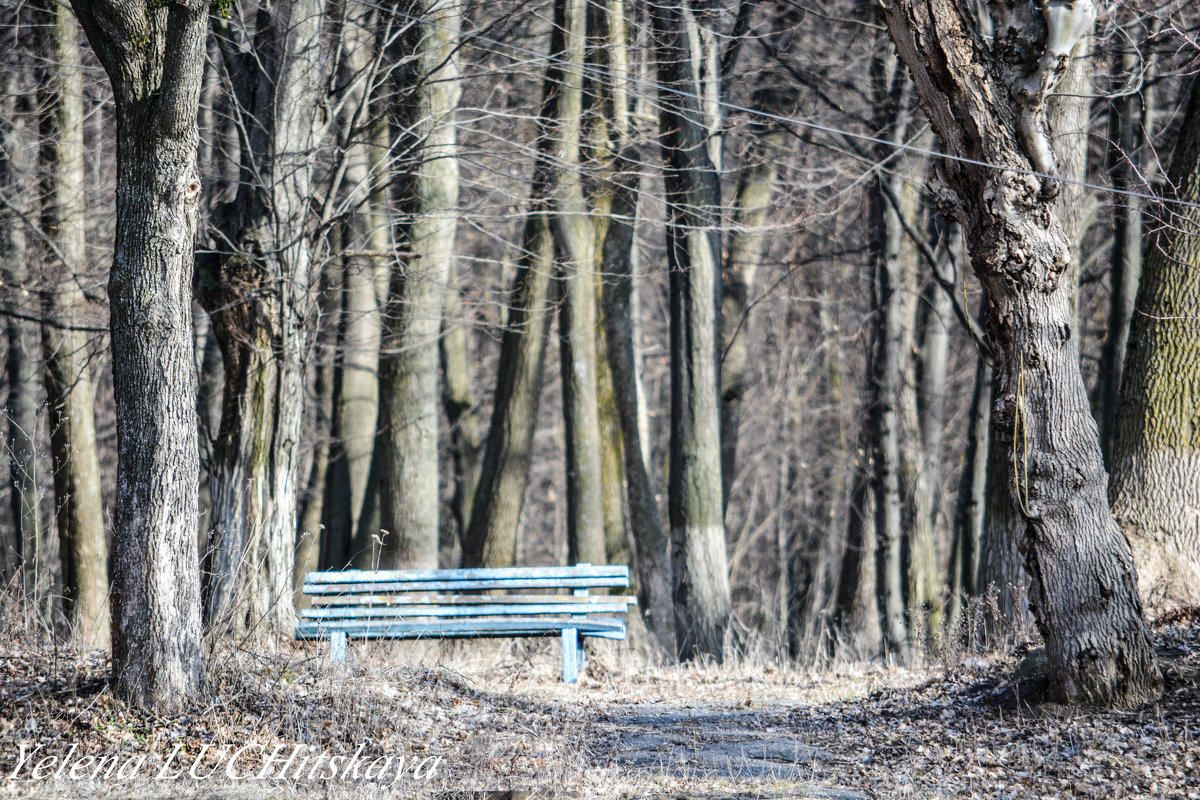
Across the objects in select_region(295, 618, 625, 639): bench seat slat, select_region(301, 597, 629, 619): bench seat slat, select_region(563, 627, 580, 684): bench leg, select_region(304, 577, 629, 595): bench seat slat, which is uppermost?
select_region(304, 577, 629, 595): bench seat slat

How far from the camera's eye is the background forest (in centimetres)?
794

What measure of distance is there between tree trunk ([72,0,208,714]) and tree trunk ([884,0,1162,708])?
168 inches

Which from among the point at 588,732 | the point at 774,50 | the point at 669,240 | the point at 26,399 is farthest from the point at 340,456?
the point at 588,732

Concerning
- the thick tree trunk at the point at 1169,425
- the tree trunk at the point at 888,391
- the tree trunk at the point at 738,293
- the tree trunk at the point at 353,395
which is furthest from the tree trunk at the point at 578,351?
the thick tree trunk at the point at 1169,425

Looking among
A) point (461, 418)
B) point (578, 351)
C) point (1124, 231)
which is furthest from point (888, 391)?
point (461, 418)

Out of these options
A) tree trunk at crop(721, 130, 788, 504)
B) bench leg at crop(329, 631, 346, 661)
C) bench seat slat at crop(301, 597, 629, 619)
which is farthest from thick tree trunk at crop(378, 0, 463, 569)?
tree trunk at crop(721, 130, 788, 504)

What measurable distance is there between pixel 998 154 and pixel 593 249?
680 cm

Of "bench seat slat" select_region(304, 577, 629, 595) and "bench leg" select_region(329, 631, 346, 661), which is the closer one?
"bench leg" select_region(329, 631, 346, 661)

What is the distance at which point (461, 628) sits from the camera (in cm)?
799

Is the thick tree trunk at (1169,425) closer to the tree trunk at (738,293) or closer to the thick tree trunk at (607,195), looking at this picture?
the thick tree trunk at (607,195)

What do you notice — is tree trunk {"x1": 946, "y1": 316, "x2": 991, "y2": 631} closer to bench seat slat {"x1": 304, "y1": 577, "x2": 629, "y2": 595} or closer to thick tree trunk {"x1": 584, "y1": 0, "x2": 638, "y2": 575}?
thick tree trunk {"x1": 584, "y1": 0, "x2": 638, "y2": 575}

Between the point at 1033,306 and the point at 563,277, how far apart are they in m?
5.35

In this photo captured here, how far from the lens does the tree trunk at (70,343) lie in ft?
33.7

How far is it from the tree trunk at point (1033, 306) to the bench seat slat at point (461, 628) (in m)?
3.44
